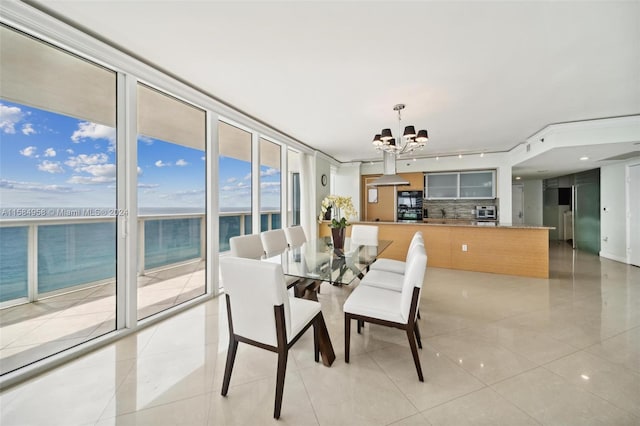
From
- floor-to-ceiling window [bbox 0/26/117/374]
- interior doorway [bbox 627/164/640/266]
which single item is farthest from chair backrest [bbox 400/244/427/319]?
interior doorway [bbox 627/164/640/266]

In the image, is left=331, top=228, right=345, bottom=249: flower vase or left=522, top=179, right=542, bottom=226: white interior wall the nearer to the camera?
left=331, top=228, right=345, bottom=249: flower vase

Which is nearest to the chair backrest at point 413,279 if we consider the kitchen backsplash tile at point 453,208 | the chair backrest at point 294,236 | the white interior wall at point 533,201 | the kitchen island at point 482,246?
the chair backrest at point 294,236

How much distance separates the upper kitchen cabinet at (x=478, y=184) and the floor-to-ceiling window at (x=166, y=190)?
6.04 m

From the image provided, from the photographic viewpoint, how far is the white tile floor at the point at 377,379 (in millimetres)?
1388

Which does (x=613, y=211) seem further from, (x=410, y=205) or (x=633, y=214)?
(x=410, y=205)

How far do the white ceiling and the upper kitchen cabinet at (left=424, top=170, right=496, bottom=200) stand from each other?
2.63m

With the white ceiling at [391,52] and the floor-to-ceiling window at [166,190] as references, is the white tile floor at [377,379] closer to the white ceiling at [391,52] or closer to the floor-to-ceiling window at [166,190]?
the floor-to-ceiling window at [166,190]

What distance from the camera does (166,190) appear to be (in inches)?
120

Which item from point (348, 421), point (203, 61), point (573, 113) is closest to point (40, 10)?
point (203, 61)

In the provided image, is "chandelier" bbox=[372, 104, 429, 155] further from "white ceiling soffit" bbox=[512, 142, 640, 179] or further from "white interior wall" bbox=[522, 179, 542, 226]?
"white interior wall" bbox=[522, 179, 542, 226]

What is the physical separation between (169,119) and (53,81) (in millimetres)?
1048

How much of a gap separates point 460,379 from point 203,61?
10.9 ft

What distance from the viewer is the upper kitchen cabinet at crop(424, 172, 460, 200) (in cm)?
624

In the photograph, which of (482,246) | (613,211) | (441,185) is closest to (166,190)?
(482,246)
